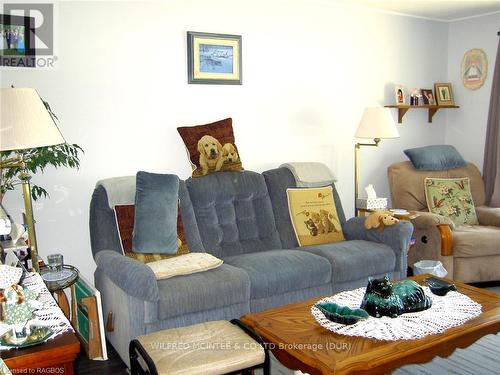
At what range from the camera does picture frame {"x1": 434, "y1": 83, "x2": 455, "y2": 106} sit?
502 centimetres

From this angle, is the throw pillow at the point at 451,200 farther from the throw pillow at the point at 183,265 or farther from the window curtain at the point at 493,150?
the throw pillow at the point at 183,265

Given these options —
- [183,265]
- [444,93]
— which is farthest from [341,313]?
[444,93]

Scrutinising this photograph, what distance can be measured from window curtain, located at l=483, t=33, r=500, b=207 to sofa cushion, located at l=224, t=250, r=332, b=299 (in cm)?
241

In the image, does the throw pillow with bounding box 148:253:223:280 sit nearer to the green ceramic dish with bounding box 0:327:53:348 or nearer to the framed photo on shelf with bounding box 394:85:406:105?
the green ceramic dish with bounding box 0:327:53:348

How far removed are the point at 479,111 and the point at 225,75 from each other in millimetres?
2732

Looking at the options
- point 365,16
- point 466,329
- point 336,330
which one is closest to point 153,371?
point 336,330

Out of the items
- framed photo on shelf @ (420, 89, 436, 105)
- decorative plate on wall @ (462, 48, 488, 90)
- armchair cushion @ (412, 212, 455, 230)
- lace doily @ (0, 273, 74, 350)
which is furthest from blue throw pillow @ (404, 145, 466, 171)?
lace doily @ (0, 273, 74, 350)

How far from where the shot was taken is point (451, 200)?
4406 mm

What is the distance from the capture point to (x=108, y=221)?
3146 millimetres

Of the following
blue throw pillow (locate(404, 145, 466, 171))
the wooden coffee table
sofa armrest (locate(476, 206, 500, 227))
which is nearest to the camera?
the wooden coffee table

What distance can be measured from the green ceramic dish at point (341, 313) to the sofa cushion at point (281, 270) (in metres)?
0.79

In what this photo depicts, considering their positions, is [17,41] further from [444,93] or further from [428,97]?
[444,93]

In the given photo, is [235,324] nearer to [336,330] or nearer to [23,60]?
[336,330]

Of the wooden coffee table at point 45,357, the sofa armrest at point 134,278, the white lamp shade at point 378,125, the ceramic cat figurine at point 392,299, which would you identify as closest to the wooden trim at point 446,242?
the white lamp shade at point 378,125
